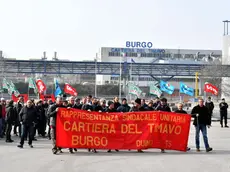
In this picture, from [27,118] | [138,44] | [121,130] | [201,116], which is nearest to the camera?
[121,130]

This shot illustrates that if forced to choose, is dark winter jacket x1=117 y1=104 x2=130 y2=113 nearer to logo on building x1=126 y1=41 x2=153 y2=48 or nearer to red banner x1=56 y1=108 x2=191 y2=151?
red banner x1=56 y1=108 x2=191 y2=151

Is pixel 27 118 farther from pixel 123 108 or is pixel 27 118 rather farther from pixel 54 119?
pixel 123 108

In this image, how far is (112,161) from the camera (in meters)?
13.0

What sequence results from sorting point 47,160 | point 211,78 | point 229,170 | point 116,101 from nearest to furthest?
1. point 229,170
2. point 47,160
3. point 116,101
4. point 211,78

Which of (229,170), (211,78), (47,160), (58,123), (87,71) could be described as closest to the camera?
(229,170)

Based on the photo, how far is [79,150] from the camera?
15641 mm

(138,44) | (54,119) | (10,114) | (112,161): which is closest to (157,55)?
(138,44)

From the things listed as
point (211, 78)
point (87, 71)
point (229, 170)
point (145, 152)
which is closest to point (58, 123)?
point (145, 152)

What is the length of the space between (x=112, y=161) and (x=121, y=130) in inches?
91.3

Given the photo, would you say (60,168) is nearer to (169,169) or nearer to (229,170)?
(169,169)

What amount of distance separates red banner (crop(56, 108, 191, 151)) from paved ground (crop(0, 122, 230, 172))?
0.32 metres

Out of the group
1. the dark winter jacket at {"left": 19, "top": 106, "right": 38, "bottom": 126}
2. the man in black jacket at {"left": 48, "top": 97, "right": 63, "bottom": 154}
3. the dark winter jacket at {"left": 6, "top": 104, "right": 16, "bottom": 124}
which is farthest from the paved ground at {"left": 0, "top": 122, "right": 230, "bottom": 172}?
the dark winter jacket at {"left": 6, "top": 104, "right": 16, "bottom": 124}

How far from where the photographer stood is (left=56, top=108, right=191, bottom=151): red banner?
1486 cm

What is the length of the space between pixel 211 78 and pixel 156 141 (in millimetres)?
63033
